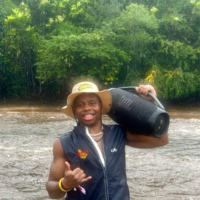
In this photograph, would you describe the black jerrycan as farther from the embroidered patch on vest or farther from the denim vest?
the embroidered patch on vest

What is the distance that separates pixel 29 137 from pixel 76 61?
500 inches

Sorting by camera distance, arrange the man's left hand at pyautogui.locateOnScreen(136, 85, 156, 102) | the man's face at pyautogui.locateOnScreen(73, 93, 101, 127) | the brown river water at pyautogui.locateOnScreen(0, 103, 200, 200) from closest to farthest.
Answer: the man's face at pyautogui.locateOnScreen(73, 93, 101, 127), the man's left hand at pyautogui.locateOnScreen(136, 85, 156, 102), the brown river water at pyautogui.locateOnScreen(0, 103, 200, 200)

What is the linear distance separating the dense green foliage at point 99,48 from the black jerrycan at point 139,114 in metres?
19.1

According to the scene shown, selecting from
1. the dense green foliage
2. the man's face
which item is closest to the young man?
the man's face

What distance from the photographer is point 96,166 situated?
2.17 meters

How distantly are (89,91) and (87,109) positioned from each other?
0.42 feet

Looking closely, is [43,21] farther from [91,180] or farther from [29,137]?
[91,180]

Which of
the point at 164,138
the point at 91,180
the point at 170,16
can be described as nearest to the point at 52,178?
the point at 91,180

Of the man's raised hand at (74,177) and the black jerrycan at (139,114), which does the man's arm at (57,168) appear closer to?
the man's raised hand at (74,177)

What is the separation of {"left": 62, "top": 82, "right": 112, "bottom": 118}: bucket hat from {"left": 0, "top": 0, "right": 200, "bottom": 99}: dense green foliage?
62.8ft

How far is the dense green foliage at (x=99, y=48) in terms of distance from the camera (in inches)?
880

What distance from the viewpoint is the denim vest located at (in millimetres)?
2158

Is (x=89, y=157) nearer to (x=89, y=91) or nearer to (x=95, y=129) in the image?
(x=95, y=129)

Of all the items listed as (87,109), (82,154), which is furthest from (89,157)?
(87,109)
